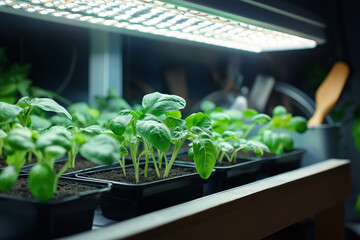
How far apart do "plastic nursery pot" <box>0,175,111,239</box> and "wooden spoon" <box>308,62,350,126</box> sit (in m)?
1.16

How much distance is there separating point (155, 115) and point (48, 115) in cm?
76

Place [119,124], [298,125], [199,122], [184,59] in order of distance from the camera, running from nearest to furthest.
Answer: [119,124] < [199,122] < [298,125] < [184,59]

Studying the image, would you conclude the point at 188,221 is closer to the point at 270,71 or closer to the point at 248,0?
the point at 248,0

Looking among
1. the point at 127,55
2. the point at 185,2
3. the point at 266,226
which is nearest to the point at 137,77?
the point at 127,55

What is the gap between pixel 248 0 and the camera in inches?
40.5

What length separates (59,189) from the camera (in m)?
0.69

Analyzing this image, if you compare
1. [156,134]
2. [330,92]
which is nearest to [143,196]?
[156,134]

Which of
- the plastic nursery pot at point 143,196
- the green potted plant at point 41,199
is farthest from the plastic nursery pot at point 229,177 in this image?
the green potted plant at point 41,199

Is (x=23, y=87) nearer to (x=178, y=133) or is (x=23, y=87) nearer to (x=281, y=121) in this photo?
(x=178, y=133)

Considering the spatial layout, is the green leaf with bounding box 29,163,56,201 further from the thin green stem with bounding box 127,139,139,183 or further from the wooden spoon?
the wooden spoon

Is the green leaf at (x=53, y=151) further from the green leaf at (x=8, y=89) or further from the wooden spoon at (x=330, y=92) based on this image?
the wooden spoon at (x=330, y=92)

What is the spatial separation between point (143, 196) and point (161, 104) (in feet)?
0.59

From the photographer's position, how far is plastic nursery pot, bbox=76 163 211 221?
0.73 m

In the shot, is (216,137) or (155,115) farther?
(216,137)
